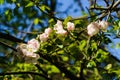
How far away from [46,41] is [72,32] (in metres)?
0.23

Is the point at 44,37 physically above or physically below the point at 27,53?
above

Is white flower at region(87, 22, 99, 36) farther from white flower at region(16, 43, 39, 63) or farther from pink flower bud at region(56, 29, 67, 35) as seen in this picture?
white flower at region(16, 43, 39, 63)

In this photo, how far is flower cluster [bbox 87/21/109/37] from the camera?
3.28 metres

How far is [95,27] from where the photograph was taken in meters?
3.29

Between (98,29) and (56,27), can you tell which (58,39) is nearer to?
(56,27)

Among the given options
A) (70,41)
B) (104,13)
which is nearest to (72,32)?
(70,41)

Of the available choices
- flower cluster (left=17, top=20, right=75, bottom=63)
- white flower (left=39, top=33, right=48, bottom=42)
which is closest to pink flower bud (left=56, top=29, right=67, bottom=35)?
flower cluster (left=17, top=20, right=75, bottom=63)

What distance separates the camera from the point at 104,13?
362cm

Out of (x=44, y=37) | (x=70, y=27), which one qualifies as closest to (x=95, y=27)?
(x=70, y=27)

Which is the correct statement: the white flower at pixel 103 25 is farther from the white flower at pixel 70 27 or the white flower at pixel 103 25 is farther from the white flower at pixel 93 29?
the white flower at pixel 70 27

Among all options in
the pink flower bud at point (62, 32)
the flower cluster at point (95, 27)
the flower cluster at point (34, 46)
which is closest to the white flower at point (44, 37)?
the flower cluster at point (34, 46)

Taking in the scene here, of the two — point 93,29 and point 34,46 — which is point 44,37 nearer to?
point 34,46

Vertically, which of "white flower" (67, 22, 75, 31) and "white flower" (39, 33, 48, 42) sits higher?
"white flower" (67, 22, 75, 31)

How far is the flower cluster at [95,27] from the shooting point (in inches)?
129
